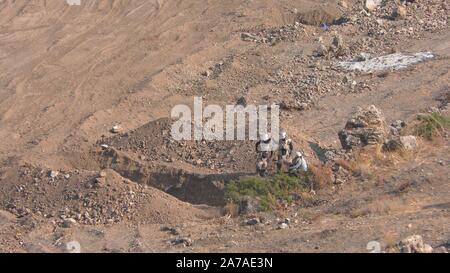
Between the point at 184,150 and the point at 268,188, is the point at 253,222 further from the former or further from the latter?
the point at 184,150

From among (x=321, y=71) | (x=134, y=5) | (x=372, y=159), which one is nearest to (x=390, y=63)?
(x=321, y=71)

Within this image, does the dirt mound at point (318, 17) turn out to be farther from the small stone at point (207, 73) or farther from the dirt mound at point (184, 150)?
the dirt mound at point (184, 150)

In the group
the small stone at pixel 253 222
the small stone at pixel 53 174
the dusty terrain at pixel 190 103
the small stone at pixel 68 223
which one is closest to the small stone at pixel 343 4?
the dusty terrain at pixel 190 103

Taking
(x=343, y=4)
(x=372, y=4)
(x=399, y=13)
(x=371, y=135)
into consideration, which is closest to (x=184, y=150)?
(x=371, y=135)

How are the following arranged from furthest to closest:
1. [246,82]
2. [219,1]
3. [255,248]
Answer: [219,1] → [246,82] → [255,248]

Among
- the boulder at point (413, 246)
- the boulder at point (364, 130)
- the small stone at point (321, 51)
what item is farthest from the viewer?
the small stone at point (321, 51)

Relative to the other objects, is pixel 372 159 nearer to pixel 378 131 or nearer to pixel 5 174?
pixel 378 131

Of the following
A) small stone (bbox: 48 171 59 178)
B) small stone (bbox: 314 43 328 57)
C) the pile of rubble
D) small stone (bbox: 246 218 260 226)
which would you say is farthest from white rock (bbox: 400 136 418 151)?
small stone (bbox: 48 171 59 178)
